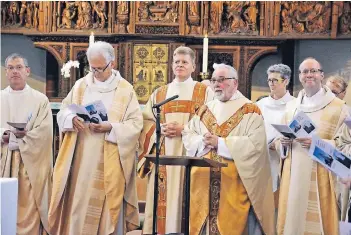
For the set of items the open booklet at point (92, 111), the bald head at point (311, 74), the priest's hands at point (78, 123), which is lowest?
the priest's hands at point (78, 123)

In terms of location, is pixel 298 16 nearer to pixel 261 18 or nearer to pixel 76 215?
pixel 261 18

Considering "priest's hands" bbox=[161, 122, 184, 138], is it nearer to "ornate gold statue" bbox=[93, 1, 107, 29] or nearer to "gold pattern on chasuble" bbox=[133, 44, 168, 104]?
"gold pattern on chasuble" bbox=[133, 44, 168, 104]

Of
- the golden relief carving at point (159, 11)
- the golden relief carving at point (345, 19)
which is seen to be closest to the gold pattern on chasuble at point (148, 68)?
the golden relief carving at point (159, 11)

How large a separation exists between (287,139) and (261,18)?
13.2 feet

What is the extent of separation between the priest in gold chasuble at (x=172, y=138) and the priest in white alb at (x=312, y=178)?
89 cm

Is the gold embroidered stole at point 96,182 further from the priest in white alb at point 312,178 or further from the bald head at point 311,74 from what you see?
the bald head at point 311,74

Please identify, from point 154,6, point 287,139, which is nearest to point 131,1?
point 154,6

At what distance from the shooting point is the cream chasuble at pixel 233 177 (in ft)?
21.7

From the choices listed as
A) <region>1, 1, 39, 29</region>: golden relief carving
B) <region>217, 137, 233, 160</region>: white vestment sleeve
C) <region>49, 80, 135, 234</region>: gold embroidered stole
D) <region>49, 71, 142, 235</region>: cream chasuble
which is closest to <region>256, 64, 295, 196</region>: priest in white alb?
<region>217, 137, 233, 160</region>: white vestment sleeve

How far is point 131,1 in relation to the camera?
425 inches

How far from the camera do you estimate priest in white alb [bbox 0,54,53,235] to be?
25.0ft

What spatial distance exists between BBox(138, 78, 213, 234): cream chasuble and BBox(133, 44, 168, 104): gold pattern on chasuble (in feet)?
10.5

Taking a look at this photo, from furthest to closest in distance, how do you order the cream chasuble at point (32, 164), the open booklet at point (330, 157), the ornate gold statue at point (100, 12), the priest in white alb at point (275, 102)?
the ornate gold statue at point (100, 12) → the priest in white alb at point (275, 102) → the cream chasuble at point (32, 164) → the open booklet at point (330, 157)

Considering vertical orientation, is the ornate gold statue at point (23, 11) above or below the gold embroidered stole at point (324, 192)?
above
